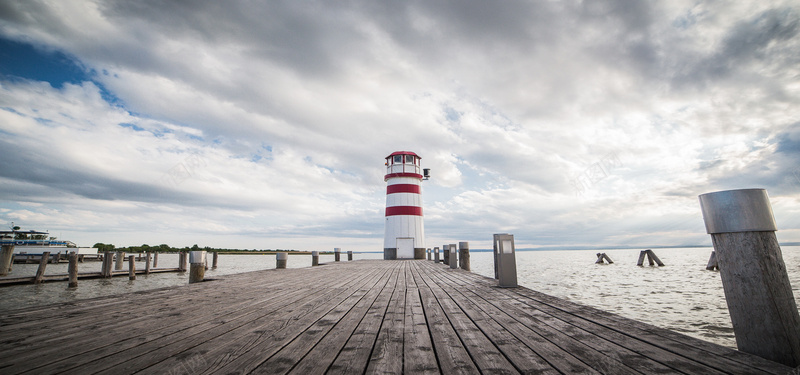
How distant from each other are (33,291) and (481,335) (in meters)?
17.7

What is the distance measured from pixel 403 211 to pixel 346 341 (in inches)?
719

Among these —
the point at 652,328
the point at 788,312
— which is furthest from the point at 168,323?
the point at 788,312

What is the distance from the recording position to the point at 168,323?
9.42ft

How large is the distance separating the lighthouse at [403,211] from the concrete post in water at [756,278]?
1860cm

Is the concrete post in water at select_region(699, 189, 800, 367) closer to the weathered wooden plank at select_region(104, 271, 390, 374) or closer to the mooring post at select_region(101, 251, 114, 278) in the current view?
the weathered wooden plank at select_region(104, 271, 390, 374)

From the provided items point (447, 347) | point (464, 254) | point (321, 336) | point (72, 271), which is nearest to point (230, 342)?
point (321, 336)

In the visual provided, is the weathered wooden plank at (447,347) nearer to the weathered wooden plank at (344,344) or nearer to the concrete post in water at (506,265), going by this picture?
the weathered wooden plank at (344,344)

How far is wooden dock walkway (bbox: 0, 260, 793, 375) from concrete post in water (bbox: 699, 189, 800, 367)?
0.12 meters

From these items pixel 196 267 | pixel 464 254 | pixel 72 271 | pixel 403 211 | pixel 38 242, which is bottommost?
pixel 72 271

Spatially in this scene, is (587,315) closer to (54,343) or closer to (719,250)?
(719,250)

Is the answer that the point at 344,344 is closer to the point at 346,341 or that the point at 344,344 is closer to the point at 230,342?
the point at 346,341

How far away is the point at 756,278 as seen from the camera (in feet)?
5.99

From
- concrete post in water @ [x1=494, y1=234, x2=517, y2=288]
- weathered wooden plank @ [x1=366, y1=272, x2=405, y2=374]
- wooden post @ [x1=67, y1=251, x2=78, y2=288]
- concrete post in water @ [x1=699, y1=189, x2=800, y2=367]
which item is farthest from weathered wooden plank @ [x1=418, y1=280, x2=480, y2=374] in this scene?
wooden post @ [x1=67, y1=251, x2=78, y2=288]

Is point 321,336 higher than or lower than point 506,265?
lower
